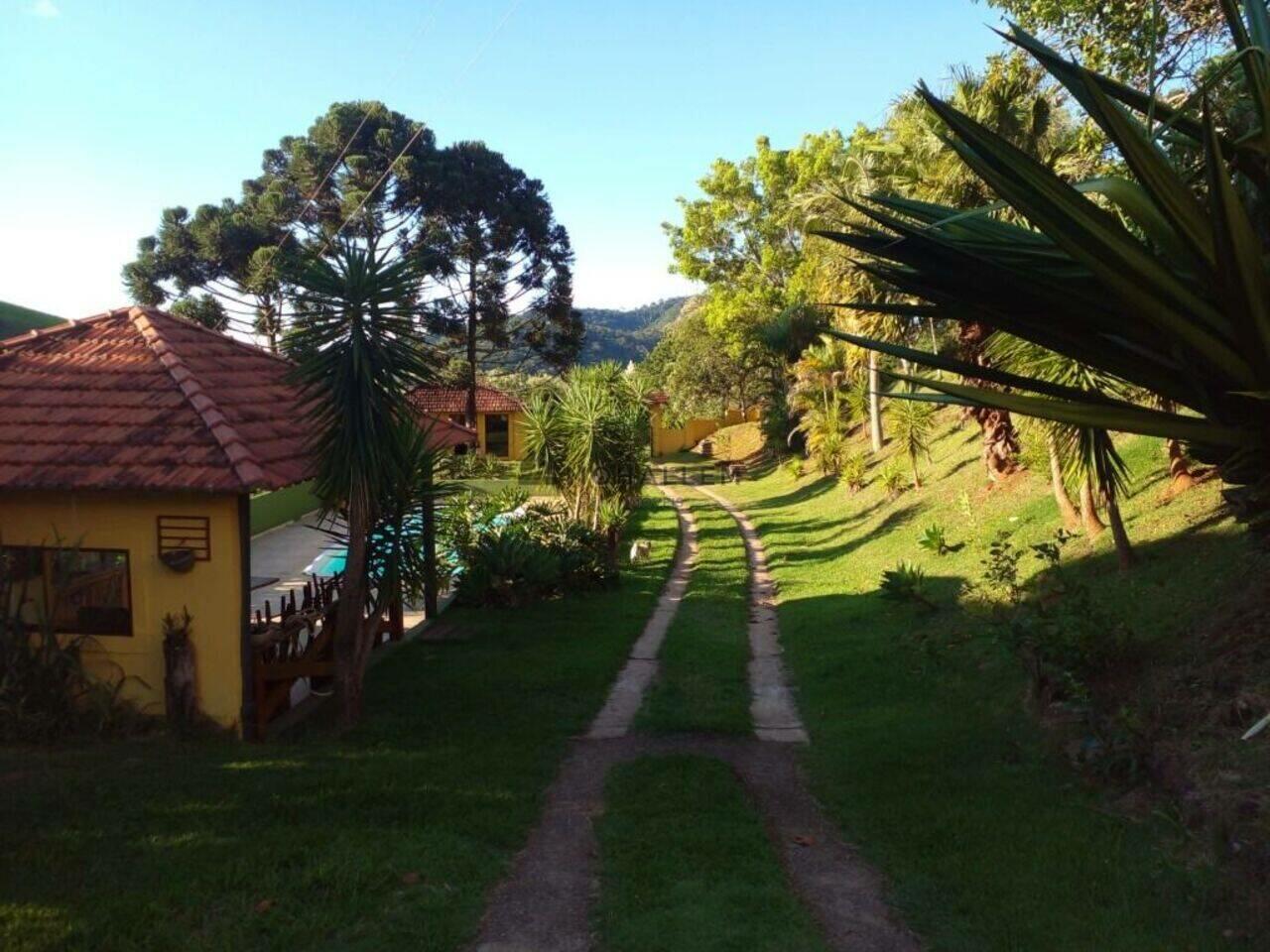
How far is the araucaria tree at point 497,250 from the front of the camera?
32750mm

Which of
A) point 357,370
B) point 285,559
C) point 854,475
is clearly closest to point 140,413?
point 357,370

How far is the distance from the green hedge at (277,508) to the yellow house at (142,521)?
14.8 meters

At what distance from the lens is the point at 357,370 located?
803cm

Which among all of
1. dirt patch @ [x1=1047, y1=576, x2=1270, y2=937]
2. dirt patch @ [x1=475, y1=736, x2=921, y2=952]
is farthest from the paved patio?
dirt patch @ [x1=1047, y1=576, x2=1270, y2=937]

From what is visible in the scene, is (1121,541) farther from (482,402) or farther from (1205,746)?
(482,402)

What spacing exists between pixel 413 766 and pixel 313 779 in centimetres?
74

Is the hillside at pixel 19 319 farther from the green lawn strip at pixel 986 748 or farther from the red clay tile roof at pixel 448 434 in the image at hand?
the green lawn strip at pixel 986 748

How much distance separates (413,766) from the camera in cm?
762

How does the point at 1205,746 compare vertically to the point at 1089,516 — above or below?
below

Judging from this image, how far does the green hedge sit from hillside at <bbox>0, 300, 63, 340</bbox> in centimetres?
571

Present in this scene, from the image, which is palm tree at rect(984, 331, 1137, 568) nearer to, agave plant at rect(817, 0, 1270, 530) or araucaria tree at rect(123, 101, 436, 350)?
agave plant at rect(817, 0, 1270, 530)

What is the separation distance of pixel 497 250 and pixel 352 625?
2647 centimetres

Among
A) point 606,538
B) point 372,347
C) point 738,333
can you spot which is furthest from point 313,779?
point 738,333

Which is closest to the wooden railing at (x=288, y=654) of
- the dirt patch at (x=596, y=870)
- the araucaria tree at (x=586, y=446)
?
the dirt patch at (x=596, y=870)
